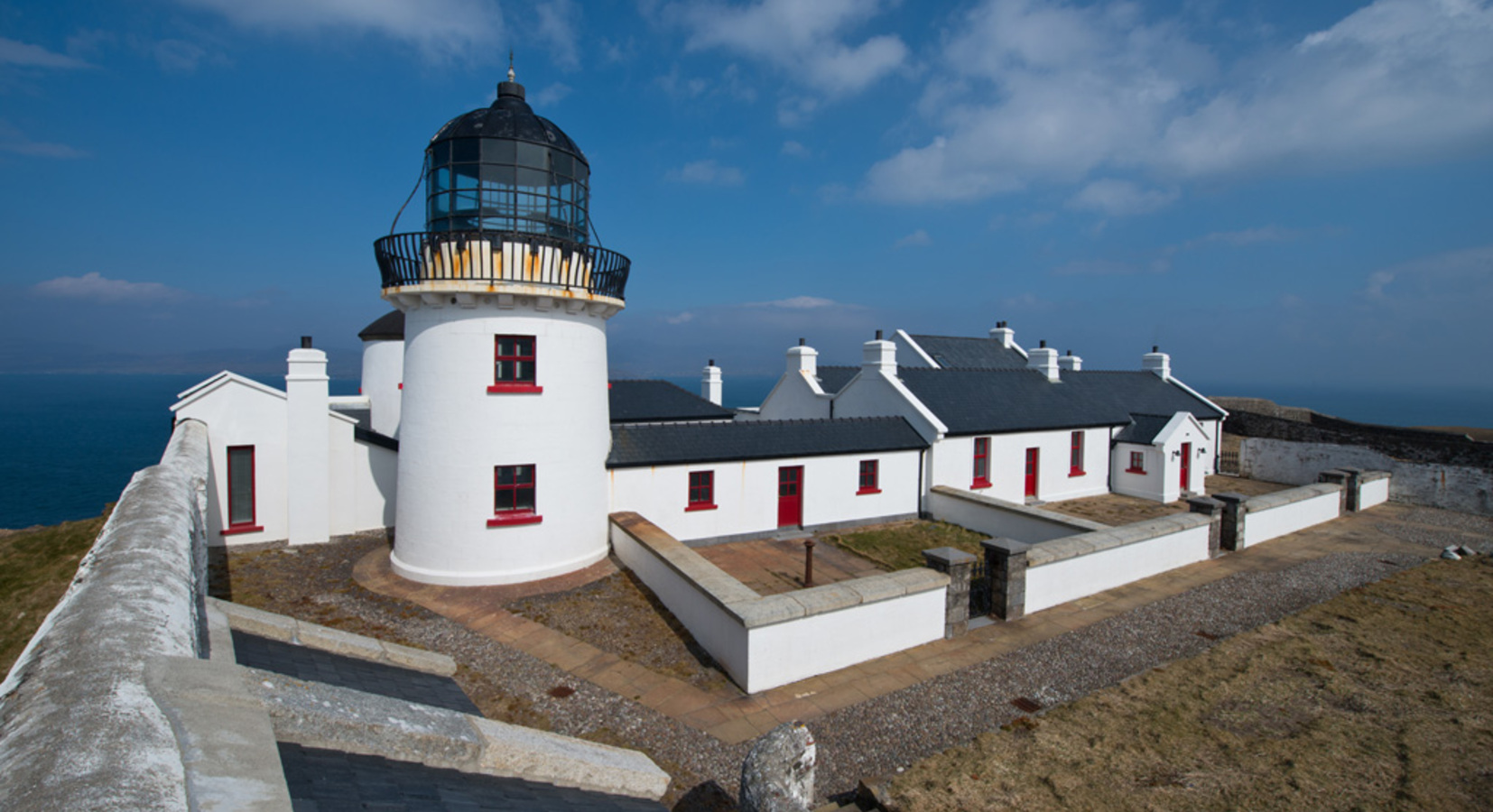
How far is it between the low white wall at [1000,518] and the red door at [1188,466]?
8370mm

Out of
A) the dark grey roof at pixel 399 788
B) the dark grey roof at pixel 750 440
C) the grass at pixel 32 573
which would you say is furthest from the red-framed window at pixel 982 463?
the grass at pixel 32 573

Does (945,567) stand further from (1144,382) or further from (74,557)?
(1144,382)

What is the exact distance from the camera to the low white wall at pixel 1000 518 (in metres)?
14.3

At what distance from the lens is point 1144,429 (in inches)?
885

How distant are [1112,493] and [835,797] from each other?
20.2 m

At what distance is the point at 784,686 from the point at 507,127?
10.5m

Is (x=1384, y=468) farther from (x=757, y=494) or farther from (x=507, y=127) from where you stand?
(x=507, y=127)

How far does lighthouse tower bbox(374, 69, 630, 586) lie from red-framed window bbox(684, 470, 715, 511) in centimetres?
296

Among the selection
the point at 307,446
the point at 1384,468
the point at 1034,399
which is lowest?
the point at 1384,468

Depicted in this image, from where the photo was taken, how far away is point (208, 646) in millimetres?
4238

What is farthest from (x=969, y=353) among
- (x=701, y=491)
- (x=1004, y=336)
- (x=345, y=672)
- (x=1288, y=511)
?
(x=345, y=672)

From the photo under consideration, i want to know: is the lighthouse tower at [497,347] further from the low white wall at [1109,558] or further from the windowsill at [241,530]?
the low white wall at [1109,558]

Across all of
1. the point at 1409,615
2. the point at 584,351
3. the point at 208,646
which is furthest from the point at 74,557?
the point at 1409,615

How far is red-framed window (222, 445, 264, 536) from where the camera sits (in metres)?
13.9
